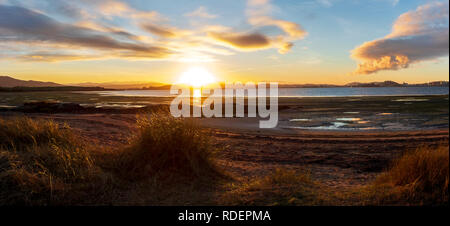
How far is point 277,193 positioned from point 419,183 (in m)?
2.57

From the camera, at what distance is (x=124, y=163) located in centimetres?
732

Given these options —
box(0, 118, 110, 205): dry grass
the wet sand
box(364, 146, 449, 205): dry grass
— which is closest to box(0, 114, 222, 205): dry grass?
box(0, 118, 110, 205): dry grass

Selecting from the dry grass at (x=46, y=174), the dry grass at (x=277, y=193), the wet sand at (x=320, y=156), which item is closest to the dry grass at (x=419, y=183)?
the dry grass at (x=277, y=193)

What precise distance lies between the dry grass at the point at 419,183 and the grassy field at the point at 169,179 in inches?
0.6

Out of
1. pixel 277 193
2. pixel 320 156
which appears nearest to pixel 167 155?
pixel 277 193

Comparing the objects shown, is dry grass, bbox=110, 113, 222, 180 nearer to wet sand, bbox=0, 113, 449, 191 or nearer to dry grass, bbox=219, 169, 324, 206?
wet sand, bbox=0, 113, 449, 191

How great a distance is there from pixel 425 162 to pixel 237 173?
5.03m

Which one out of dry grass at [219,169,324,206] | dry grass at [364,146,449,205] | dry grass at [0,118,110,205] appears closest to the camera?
dry grass at [364,146,449,205]

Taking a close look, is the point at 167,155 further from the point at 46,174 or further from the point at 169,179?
the point at 46,174

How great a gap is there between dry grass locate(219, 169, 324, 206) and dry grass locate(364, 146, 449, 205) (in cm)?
110

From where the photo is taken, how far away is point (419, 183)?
512 cm

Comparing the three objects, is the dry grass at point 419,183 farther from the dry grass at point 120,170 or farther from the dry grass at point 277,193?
the dry grass at point 120,170

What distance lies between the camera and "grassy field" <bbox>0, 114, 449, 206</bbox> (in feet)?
17.2
